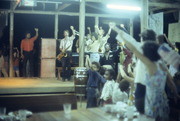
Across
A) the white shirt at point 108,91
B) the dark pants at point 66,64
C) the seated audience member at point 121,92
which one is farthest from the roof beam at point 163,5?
the seated audience member at point 121,92

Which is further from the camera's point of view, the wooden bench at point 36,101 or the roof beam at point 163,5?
the roof beam at point 163,5

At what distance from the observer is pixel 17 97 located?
8.36 meters

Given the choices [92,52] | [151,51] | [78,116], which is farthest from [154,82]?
[92,52]

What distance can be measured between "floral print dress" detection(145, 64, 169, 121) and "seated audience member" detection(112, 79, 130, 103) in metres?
2.28

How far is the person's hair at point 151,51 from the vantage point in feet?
11.7

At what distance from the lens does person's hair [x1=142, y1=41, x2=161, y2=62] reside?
3578 mm

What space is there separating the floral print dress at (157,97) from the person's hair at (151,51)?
0.57ft

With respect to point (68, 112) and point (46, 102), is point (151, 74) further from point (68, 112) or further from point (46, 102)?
point (46, 102)

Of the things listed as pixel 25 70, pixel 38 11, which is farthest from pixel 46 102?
pixel 38 11

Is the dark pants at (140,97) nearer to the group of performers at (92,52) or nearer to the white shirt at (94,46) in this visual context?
the group of performers at (92,52)

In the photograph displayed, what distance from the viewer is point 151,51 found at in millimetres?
3580

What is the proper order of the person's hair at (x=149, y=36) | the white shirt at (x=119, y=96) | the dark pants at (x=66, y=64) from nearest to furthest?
the person's hair at (x=149, y=36), the white shirt at (x=119, y=96), the dark pants at (x=66, y=64)

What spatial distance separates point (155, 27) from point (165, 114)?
6895 millimetres

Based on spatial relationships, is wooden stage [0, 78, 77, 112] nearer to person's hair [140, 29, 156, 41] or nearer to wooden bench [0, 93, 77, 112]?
wooden bench [0, 93, 77, 112]
